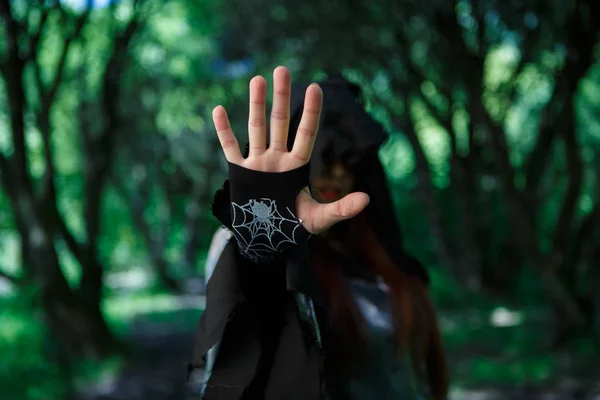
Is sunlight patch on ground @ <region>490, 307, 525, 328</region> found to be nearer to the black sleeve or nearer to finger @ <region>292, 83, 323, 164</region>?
the black sleeve

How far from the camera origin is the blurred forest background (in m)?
7.49

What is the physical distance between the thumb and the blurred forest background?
4.23 meters

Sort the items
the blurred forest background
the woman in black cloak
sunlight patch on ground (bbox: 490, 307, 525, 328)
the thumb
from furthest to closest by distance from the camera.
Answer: sunlight patch on ground (bbox: 490, 307, 525, 328)
the blurred forest background
the woman in black cloak
the thumb

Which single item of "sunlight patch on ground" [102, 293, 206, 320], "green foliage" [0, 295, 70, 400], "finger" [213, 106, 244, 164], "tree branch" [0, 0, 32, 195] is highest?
"tree branch" [0, 0, 32, 195]

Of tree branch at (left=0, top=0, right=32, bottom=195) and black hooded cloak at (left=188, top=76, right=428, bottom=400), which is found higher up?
tree branch at (left=0, top=0, right=32, bottom=195)

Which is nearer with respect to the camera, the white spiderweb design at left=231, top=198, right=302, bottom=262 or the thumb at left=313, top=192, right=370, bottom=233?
the thumb at left=313, top=192, right=370, bottom=233

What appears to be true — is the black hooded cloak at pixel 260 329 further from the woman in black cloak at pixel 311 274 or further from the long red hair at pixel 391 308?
the long red hair at pixel 391 308

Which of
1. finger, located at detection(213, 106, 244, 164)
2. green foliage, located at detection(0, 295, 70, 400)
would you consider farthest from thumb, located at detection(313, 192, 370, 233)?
green foliage, located at detection(0, 295, 70, 400)

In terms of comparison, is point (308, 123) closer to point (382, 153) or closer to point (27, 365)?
point (382, 153)

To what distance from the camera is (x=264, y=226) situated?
64.4 inches

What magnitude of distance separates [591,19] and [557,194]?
7.43m

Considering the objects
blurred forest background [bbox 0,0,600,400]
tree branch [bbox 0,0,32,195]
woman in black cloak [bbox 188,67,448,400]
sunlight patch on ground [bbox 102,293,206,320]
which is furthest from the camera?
sunlight patch on ground [bbox 102,293,206,320]

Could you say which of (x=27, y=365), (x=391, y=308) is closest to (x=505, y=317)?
(x=27, y=365)

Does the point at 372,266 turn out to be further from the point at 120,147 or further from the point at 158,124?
the point at 158,124
